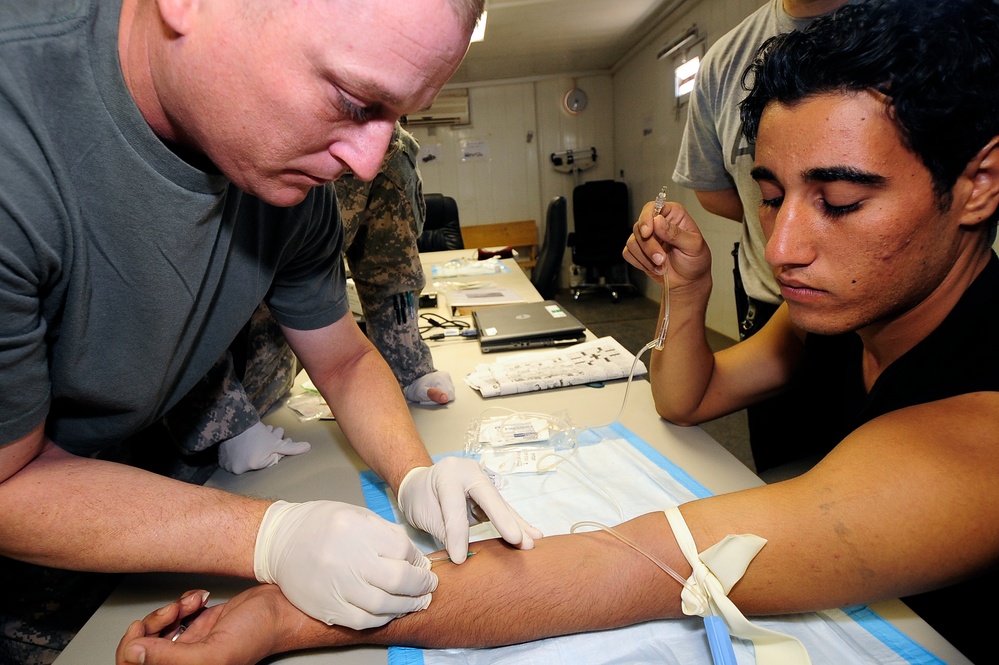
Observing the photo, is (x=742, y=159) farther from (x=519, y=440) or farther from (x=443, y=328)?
(x=443, y=328)

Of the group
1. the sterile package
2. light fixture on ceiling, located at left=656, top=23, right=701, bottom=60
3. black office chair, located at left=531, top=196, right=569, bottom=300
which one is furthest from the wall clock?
the sterile package

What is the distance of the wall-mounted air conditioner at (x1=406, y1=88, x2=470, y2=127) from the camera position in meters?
6.74

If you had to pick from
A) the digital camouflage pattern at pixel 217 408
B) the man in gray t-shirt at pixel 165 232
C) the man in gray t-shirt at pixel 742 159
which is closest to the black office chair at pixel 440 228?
the man in gray t-shirt at pixel 742 159

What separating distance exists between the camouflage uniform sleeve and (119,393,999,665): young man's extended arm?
35.6 inches

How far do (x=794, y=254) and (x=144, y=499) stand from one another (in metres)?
1.01

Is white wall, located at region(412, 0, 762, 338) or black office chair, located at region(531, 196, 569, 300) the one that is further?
white wall, located at region(412, 0, 762, 338)

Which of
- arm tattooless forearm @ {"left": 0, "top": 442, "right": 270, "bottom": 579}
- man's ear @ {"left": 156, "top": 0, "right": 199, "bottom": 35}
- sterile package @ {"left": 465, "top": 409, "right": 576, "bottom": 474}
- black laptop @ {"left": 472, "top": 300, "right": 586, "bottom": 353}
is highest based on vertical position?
man's ear @ {"left": 156, "top": 0, "right": 199, "bottom": 35}

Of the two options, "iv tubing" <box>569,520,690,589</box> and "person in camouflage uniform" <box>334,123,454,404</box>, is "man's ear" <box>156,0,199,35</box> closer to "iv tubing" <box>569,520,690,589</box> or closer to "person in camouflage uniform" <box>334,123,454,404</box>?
"iv tubing" <box>569,520,690,589</box>

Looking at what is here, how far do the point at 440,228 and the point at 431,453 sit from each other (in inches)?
180

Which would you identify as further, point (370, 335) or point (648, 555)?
point (370, 335)

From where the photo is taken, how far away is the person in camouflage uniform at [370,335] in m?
1.20

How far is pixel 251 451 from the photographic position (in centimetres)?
120

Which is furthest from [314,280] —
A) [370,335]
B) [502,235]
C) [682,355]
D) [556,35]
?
[502,235]

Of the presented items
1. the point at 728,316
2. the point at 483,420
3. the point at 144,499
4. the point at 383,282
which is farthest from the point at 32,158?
the point at 728,316
